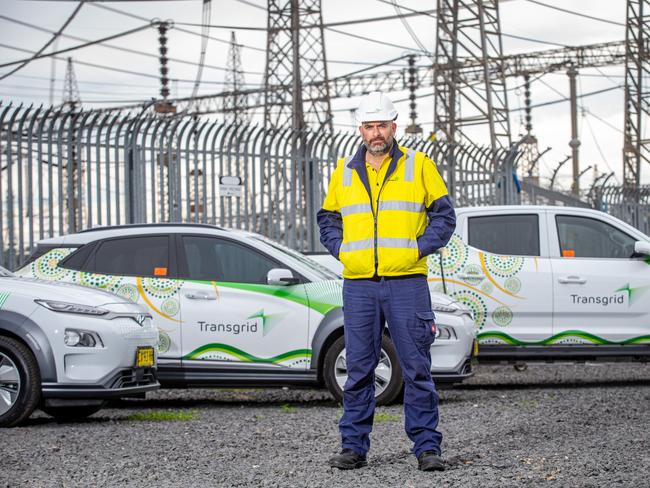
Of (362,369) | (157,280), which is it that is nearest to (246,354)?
(157,280)

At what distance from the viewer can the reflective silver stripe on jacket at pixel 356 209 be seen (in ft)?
22.4

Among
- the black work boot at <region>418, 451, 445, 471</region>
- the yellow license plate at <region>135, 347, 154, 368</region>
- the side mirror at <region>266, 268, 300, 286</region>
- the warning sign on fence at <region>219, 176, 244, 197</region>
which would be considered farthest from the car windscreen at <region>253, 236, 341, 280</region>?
the warning sign on fence at <region>219, 176, 244, 197</region>

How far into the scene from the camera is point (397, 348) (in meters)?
6.85

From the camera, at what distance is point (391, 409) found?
10.2 metres

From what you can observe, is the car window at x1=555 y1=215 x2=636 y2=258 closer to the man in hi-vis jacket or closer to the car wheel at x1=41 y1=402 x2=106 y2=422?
the car wheel at x1=41 y1=402 x2=106 y2=422

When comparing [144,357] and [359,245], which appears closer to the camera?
[359,245]

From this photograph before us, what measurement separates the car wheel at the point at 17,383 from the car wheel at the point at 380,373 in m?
2.55

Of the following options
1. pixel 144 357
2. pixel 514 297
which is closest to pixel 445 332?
pixel 514 297

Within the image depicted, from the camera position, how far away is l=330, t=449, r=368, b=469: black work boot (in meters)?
6.79

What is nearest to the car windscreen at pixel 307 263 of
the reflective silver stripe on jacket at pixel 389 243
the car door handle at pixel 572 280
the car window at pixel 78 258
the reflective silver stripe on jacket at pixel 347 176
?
the car window at pixel 78 258

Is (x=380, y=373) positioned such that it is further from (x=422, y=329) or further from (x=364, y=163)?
(x=364, y=163)

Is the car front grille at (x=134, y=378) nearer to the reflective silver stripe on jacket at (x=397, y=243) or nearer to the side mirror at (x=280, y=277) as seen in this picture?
the side mirror at (x=280, y=277)

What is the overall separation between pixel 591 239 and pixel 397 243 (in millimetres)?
6347

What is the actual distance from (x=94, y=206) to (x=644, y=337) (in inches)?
266
